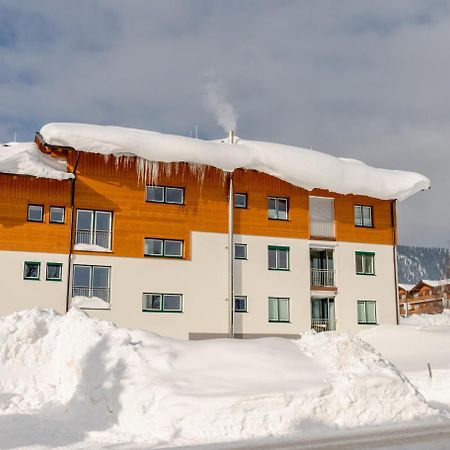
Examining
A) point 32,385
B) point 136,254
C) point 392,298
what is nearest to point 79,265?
point 136,254

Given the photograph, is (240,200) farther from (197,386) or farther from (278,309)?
(197,386)

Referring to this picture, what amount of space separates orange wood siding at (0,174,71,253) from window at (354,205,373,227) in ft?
53.6

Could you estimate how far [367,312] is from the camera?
37.0 m

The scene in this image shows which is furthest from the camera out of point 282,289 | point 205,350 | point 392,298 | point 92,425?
point 392,298

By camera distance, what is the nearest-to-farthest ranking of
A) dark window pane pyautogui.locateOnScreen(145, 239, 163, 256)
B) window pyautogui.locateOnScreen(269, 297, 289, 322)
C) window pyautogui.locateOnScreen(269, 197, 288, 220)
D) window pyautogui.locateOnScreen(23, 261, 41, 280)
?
1. window pyautogui.locateOnScreen(23, 261, 41, 280)
2. dark window pane pyautogui.locateOnScreen(145, 239, 163, 256)
3. window pyautogui.locateOnScreen(269, 297, 289, 322)
4. window pyautogui.locateOnScreen(269, 197, 288, 220)

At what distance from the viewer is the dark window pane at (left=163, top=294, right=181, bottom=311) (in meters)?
32.2

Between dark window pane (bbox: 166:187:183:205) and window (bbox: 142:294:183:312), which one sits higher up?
dark window pane (bbox: 166:187:183:205)

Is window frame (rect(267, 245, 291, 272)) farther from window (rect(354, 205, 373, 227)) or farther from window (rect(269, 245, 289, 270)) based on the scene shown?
window (rect(354, 205, 373, 227))

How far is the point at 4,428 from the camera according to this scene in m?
14.3

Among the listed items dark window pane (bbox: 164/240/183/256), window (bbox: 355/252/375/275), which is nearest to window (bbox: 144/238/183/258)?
dark window pane (bbox: 164/240/183/256)

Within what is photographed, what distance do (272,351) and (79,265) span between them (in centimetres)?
1549

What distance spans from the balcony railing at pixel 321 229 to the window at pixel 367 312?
4.19 meters

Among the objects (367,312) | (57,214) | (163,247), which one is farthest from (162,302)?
(367,312)

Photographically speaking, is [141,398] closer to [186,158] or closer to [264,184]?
[186,158]
